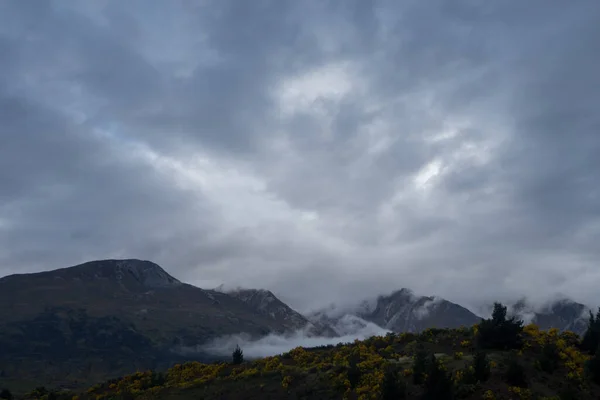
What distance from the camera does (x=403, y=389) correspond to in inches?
1464

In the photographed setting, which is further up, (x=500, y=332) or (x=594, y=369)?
(x=500, y=332)

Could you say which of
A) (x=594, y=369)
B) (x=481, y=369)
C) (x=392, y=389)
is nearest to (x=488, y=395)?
(x=481, y=369)

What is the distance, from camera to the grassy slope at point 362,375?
1494 inches

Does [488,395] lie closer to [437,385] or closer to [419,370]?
[437,385]

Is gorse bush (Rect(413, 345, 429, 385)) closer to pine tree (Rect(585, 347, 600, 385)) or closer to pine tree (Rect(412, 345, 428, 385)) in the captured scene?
pine tree (Rect(412, 345, 428, 385))

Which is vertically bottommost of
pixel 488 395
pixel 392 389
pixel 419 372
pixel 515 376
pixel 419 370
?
pixel 488 395

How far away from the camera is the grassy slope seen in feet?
124

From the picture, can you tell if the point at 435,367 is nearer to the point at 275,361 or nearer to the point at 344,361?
the point at 344,361

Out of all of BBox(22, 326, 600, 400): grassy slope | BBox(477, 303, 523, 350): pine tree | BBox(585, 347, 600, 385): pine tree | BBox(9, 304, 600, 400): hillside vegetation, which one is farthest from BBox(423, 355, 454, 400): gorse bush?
BBox(477, 303, 523, 350): pine tree

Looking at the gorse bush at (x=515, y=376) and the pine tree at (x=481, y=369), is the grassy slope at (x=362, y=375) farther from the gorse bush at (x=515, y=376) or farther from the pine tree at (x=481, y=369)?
the gorse bush at (x=515, y=376)

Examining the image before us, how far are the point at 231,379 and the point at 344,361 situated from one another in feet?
37.7

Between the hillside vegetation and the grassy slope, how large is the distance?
0.08m

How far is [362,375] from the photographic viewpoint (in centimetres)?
4328

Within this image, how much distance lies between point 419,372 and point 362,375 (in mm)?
5664
